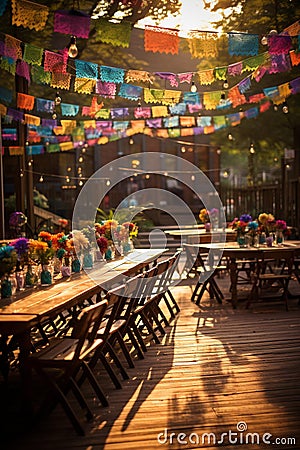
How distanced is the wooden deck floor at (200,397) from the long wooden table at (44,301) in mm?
619

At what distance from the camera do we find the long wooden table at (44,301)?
148 inches

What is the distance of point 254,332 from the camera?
262 inches

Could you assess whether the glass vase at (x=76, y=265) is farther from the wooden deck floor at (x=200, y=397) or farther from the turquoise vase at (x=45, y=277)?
the wooden deck floor at (x=200, y=397)

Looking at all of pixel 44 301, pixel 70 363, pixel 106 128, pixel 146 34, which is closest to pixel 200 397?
pixel 70 363

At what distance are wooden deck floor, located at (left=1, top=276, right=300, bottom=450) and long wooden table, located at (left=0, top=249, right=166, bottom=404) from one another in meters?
Answer: 0.62

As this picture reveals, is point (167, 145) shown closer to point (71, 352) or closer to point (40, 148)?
point (40, 148)

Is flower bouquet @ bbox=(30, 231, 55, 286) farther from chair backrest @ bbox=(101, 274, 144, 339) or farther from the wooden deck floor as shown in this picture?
the wooden deck floor

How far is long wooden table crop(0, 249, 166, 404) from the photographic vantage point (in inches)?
148

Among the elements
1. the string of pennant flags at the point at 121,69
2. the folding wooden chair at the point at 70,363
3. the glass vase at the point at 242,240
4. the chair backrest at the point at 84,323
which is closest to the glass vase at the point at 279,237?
the glass vase at the point at 242,240

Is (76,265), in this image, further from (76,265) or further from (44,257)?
(44,257)

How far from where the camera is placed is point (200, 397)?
175 inches

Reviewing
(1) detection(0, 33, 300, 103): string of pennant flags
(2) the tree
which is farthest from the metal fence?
(1) detection(0, 33, 300, 103): string of pennant flags

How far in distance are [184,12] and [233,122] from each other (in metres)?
3.45

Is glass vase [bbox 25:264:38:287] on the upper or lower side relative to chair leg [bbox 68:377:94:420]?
upper
